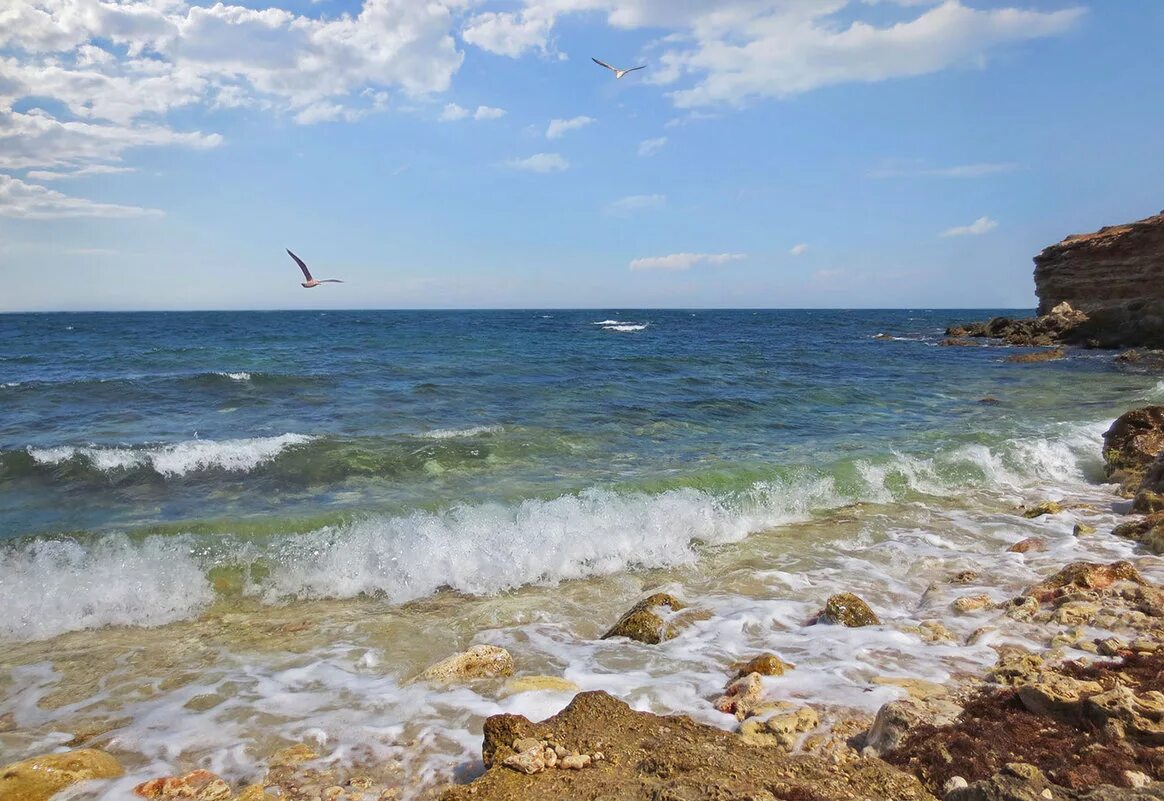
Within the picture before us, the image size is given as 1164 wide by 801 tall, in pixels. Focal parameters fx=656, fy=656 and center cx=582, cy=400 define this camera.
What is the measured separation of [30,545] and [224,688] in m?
4.75

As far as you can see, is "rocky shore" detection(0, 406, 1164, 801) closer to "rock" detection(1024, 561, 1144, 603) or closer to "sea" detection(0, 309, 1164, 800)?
"sea" detection(0, 309, 1164, 800)

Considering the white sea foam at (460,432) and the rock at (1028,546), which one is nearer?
the rock at (1028,546)

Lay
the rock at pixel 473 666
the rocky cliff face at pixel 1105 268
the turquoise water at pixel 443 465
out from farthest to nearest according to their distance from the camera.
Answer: the rocky cliff face at pixel 1105 268 < the turquoise water at pixel 443 465 < the rock at pixel 473 666

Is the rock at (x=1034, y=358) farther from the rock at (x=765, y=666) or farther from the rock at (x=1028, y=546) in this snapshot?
the rock at (x=765, y=666)

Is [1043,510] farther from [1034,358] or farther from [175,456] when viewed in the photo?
[1034,358]

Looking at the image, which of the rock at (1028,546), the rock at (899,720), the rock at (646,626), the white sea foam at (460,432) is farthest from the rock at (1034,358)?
the rock at (899,720)

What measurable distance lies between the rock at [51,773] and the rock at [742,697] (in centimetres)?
360

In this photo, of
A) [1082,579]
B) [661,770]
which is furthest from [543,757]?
[1082,579]

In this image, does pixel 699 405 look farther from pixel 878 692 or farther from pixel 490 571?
pixel 878 692

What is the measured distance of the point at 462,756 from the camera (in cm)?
380

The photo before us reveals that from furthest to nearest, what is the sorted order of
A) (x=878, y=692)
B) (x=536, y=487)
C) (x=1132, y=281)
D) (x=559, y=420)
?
1. (x=1132, y=281)
2. (x=559, y=420)
3. (x=536, y=487)
4. (x=878, y=692)

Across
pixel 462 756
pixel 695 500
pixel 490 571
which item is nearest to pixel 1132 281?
pixel 695 500

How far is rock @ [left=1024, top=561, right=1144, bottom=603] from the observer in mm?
5727

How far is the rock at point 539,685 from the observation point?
4.57 m
